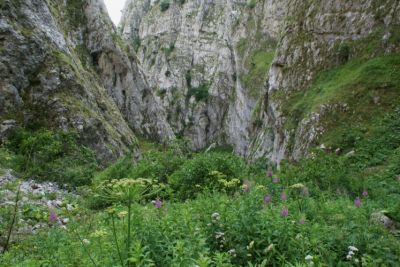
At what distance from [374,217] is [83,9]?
3802 centimetres

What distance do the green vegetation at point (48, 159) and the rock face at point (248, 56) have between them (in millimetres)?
12148

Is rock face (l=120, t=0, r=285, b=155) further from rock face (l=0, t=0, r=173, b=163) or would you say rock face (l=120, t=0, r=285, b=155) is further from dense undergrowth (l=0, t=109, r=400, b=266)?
dense undergrowth (l=0, t=109, r=400, b=266)

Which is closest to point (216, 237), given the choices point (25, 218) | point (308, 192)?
point (308, 192)

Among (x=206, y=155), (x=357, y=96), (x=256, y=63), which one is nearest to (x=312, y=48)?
(x=357, y=96)

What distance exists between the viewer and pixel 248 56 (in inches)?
2304

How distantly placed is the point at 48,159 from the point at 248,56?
4602 centimetres

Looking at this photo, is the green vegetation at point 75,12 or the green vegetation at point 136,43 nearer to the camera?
the green vegetation at point 75,12

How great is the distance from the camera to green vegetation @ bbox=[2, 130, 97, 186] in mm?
14914

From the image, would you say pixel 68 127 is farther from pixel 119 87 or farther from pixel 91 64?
pixel 119 87

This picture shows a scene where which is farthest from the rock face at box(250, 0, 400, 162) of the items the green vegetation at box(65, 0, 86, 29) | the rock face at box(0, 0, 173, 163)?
the green vegetation at box(65, 0, 86, 29)

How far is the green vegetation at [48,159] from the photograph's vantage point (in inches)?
587

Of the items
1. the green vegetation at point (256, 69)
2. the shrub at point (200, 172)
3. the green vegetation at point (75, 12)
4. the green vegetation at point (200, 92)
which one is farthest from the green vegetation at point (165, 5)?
the shrub at point (200, 172)

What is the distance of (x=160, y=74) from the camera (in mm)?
103438

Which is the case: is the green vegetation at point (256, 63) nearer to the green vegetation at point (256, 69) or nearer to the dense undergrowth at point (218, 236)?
the green vegetation at point (256, 69)
